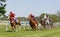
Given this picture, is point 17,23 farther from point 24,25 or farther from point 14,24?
point 24,25

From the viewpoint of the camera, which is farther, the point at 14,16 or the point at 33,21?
the point at 33,21

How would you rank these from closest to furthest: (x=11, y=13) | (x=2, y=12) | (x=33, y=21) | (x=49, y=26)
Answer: (x=11, y=13)
(x=33, y=21)
(x=49, y=26)
(x=2, y=12)

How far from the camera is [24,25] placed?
3697cm

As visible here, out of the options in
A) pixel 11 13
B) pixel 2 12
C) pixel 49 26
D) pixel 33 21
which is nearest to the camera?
pixel 11 13

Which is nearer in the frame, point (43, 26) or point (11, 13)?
point (11, 13)

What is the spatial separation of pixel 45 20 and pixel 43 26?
120 cm

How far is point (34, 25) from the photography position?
30359mm

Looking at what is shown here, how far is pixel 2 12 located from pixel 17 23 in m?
35.2

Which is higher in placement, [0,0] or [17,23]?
[0,0]

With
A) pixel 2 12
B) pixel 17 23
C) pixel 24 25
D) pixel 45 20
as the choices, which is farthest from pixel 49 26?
pixel 2 12

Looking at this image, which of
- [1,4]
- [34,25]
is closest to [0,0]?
[1,4]

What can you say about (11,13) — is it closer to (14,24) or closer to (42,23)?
(14,24)

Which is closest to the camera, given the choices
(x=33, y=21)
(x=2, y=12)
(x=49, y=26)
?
(x=33, y=21)

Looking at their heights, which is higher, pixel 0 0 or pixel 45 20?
pixel 0 0
